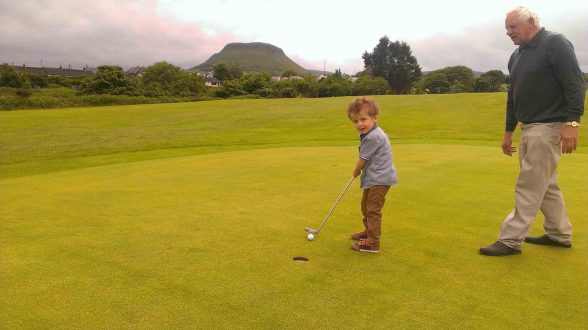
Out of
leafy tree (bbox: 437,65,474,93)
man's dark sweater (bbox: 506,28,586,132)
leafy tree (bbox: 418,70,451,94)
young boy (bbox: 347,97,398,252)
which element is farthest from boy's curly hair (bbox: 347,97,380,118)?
leafy tree (bbox: 437,65,474,93)

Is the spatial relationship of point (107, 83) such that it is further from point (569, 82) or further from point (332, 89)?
point (569, 82)

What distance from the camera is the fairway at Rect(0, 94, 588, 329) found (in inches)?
119

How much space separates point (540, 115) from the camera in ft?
14.1

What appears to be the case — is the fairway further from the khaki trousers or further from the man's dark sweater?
the man's dark sweater

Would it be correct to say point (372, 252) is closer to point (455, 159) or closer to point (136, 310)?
point (136, 310)

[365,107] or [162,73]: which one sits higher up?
[162,73]

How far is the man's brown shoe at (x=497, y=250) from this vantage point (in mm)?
4219

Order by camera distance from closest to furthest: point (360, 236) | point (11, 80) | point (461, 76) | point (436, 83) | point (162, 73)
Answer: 1. point (360, 236)
2. point (11, 80)
3. point (162, 73)
4. point (436, 83)
5. point (461, 76)

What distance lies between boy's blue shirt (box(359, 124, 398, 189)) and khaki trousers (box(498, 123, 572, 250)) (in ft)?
3.83

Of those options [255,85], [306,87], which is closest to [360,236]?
[306,87]

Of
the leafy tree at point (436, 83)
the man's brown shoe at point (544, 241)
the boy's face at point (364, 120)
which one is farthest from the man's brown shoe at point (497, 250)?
the leafy tree at point (436, 83)

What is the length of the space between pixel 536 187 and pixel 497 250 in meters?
0.72

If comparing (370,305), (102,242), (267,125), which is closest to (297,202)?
(102,242)

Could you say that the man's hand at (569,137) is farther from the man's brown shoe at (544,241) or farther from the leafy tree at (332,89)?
the leafy tree at (332,89)
